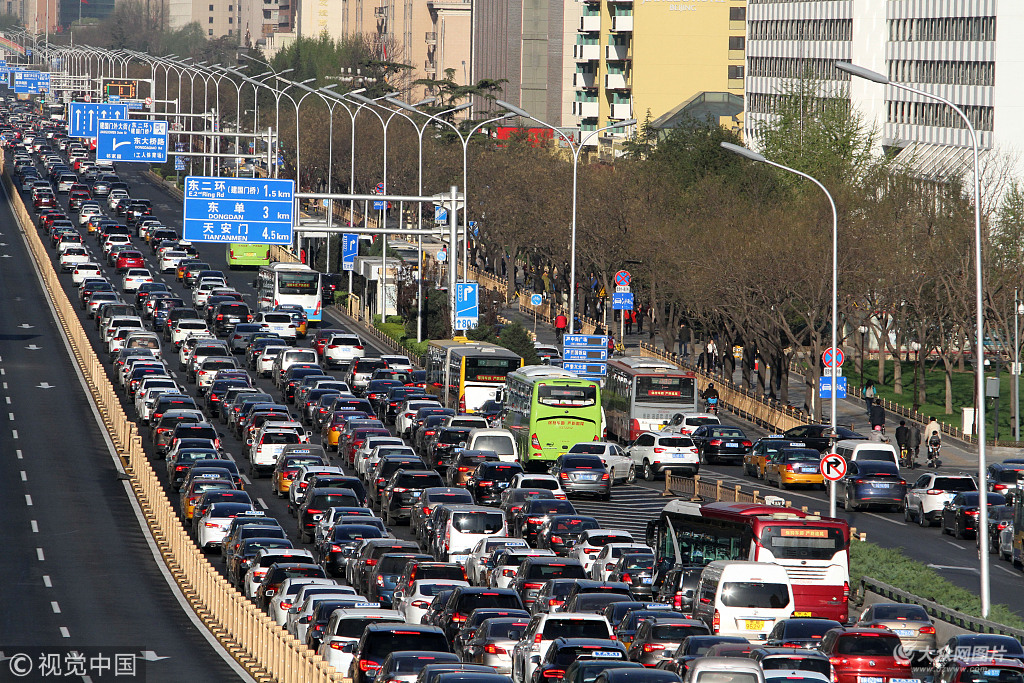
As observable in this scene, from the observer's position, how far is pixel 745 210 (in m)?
74.0

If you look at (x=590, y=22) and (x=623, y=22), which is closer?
(x=623, y=22)

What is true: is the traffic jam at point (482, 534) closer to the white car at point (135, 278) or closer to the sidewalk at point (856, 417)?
the sidewalk at point (856, 417)

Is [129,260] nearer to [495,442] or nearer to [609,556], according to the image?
[495,442]

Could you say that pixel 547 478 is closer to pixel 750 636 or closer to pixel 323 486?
pixel 323 486

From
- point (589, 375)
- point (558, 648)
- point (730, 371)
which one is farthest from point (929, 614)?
point (730, 371)

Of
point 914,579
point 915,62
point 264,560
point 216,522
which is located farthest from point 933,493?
point 915,62

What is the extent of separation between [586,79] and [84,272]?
6646cm

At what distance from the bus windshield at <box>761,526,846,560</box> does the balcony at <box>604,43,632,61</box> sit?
11832 centimetres

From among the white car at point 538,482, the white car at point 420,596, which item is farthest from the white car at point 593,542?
the white car at point 538,482

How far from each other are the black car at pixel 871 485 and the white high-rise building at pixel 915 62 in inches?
1333

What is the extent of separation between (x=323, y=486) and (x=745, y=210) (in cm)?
3499

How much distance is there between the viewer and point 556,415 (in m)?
53.0

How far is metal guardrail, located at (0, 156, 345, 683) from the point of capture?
26.8m

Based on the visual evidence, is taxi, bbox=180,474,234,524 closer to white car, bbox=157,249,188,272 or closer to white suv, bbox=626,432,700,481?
white suv, bbox=626,432,700,481
